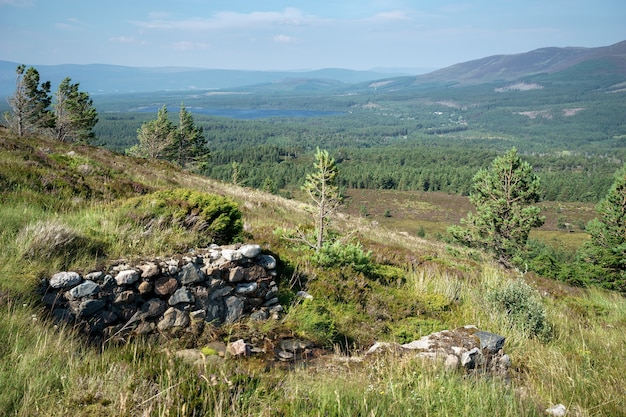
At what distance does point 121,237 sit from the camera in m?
5.42

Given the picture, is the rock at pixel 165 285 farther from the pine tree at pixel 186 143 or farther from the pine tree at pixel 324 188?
the pine tree at pixel 186 143

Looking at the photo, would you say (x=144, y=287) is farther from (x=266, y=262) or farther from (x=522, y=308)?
(x=522, y=308)

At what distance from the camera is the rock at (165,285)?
4.73 m

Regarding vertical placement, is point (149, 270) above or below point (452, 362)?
above

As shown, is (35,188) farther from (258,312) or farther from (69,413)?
(69,413)

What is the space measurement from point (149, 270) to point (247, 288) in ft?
4.62

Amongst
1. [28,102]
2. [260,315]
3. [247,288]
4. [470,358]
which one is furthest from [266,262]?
[28,102]

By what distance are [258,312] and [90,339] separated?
7.01ft

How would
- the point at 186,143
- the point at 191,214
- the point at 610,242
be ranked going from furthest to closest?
the point at 186,143 < the point at 610,242 < the point at 191,214

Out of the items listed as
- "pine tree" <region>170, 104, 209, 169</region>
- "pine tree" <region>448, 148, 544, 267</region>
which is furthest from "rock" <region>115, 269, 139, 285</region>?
"pine tree" <region>170, 104, 209, 169</region>

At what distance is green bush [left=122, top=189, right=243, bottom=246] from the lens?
6.18m

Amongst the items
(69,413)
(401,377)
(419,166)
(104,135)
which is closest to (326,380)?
(401,377)

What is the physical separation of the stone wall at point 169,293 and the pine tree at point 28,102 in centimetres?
3722

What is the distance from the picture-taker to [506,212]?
73.4 feet
